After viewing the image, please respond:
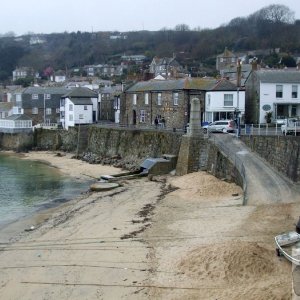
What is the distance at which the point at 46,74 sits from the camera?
138m

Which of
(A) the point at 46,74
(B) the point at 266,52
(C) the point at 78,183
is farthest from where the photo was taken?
(A) the point at 46,74

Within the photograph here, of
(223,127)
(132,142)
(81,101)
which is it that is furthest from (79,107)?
(223,127)

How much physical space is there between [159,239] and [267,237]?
3709mm

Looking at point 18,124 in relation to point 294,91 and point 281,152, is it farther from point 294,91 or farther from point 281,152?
point 281,152

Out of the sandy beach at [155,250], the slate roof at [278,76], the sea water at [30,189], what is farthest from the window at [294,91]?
the sandy beach at [155,250]

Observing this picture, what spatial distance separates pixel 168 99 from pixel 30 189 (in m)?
17.6

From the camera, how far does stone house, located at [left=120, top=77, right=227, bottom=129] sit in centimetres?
4597

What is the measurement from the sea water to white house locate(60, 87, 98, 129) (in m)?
12.9

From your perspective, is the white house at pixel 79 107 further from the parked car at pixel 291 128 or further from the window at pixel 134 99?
the parked car at pixel 291 128

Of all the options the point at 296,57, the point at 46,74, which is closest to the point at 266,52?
the point at 296,57

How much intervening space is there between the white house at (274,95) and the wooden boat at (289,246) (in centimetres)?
2890

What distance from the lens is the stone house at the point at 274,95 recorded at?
4431cm

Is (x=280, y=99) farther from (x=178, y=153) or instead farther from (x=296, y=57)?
(x=296, y=57)

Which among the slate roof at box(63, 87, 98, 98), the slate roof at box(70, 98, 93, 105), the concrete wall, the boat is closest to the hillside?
the slate roof at box(63, 87, 98, 98)
